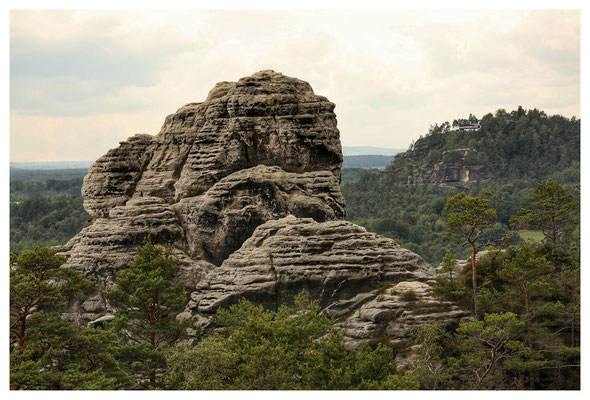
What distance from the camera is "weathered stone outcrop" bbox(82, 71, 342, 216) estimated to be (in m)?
43.4

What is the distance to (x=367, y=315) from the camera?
3409cm

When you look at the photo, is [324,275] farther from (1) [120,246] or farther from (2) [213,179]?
(1) [120,246]

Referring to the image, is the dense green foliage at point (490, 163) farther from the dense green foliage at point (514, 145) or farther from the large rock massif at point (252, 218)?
the large rock massif at point (252, 218)

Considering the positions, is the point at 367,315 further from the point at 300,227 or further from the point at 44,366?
the point at 44,366

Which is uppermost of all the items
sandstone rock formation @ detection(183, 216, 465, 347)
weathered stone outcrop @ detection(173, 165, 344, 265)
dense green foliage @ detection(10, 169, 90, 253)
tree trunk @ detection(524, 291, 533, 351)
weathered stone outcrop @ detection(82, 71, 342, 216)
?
weathered stone outcrop @ detection(82, 71, 342, 216)

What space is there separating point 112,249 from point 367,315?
48.4 feet

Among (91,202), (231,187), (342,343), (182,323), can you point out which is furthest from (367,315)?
(91,202)

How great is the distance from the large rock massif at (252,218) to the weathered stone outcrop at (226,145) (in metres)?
0.07

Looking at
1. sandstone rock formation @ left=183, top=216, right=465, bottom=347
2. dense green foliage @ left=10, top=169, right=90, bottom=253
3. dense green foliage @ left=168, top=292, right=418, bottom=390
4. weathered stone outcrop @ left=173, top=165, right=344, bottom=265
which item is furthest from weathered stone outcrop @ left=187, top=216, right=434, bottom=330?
dense green foliage @ left=10, top=169, right=90, bottom=253

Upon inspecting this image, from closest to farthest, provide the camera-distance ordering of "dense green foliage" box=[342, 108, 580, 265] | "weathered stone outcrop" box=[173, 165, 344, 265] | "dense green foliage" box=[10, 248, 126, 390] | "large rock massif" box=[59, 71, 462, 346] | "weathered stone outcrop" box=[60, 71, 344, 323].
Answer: "dense green foliage" box=[10, 248, 126, 390]
"large rock massif" box=[59, 71, 462, 346]
"weathered stone outcrop" box=[60, 71, 344, 323]
"weathered stone outcrop" box=[173, 165, 344, 265]
"dense green foliage" box=[342, 108, 580, 265]

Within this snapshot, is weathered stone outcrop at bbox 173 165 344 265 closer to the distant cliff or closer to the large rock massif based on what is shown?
the large rock massif

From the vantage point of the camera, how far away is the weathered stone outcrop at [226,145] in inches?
1708

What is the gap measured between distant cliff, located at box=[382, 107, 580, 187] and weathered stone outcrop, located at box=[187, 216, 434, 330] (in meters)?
122

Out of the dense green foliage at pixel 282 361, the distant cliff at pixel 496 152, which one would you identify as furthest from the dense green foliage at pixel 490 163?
the dense green foliage at pixel 282 361
